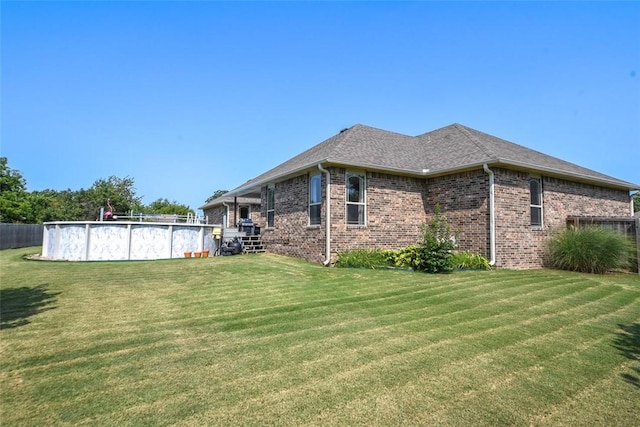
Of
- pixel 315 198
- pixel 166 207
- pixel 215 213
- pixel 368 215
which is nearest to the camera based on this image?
pixel 368 215

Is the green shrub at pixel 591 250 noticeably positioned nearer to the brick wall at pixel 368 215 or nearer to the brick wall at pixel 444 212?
the brick wall at pixel 444 212

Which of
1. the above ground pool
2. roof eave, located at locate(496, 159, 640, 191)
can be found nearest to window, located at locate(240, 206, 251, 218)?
the above ground pool

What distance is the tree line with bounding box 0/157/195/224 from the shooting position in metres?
32.0

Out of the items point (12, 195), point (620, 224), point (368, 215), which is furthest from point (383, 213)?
point (12, 195)

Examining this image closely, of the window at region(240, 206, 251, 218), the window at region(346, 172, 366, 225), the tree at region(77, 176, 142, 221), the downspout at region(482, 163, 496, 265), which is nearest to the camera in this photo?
the downspout at region(482, 163, 496, 265)

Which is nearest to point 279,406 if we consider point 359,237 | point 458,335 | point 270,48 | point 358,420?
point 358,420

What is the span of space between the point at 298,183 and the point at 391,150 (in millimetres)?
4187

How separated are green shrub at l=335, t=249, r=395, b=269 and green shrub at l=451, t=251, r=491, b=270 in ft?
6.51

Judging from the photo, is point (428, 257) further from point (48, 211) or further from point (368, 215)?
point (48, 211)

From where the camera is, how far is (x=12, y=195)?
106ft

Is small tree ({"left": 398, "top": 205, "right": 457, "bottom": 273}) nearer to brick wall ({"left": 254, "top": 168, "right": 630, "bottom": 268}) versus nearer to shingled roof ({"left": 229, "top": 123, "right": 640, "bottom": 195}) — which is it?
brick wall ({"left": 254, "top": 168, "right": 630, "bottom": 268})

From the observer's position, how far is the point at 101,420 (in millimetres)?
2480

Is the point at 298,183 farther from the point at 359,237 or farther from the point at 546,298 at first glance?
the point at 546,298

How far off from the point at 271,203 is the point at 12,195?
32.2 m
